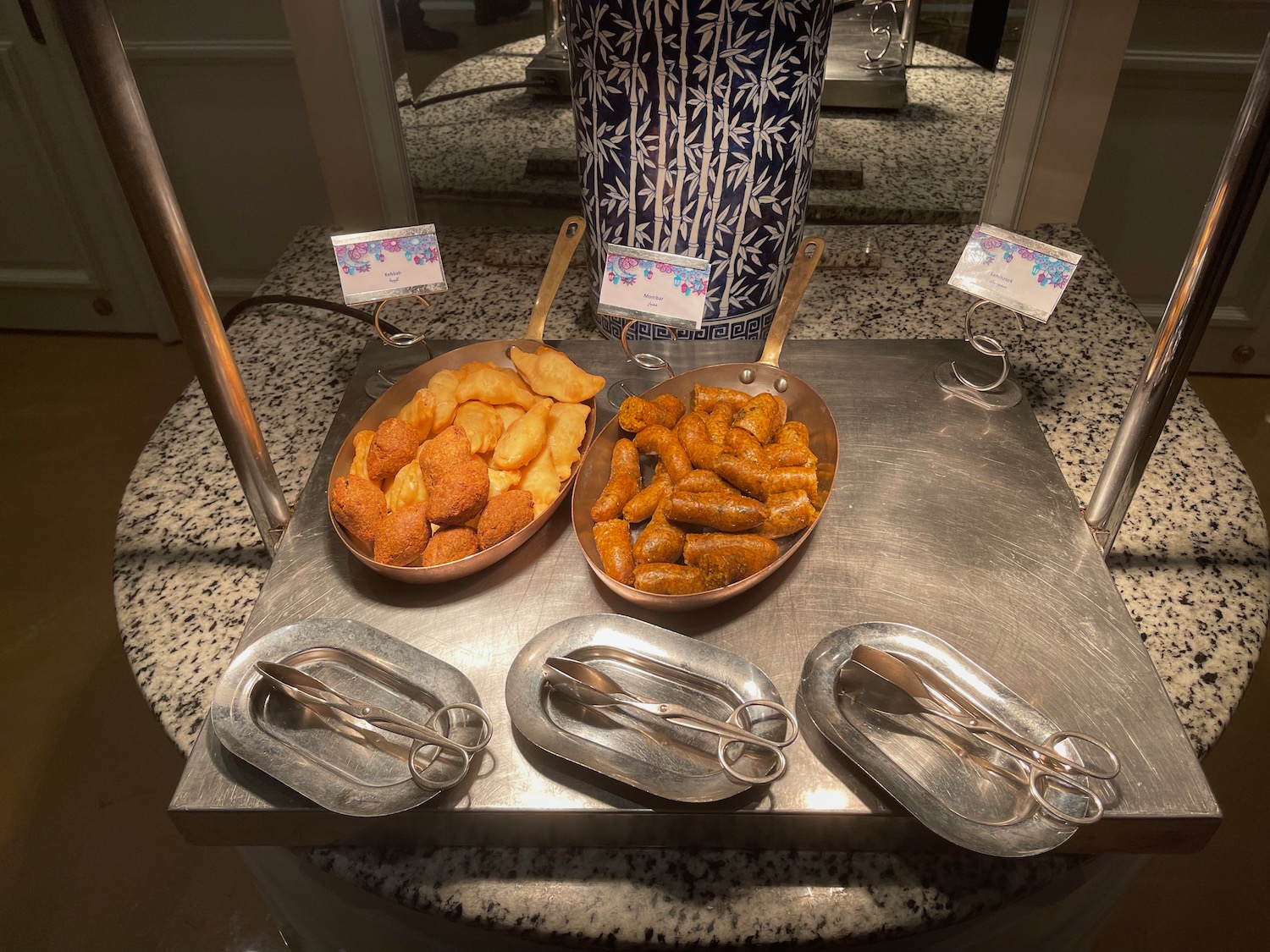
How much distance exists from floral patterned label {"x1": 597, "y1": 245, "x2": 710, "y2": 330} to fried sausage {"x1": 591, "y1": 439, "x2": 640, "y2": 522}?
0.16 m

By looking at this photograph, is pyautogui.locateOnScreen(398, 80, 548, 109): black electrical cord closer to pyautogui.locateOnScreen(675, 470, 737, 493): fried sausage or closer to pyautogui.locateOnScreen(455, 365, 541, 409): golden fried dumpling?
pyautogui.locateOnScreen(455, 365, 541, 409): golden fried dumpling

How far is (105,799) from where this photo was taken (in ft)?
4.55

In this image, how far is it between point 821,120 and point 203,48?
1382 millimetres

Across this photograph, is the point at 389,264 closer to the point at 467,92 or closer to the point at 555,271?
the point at 555,271

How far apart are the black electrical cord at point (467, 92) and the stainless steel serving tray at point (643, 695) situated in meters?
1.06

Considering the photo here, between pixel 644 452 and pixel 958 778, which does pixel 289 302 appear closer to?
pixel 644 452

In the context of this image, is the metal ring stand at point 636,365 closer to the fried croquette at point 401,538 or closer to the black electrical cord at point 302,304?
the fried croquette at point 401,538

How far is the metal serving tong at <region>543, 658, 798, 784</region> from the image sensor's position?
1.94ft

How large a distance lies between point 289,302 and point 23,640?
2.96ft

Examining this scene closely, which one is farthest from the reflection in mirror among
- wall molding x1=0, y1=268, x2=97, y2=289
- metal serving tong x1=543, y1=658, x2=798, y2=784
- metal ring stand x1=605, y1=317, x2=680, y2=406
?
wall molding x1=0, y1=268, x2=97, y2=289

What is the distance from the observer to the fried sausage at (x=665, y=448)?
81cm

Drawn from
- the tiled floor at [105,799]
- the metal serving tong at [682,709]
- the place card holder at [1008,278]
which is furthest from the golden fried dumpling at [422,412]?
the tiled floor at [105,799]

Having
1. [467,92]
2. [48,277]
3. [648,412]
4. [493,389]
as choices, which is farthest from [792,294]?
[48,277]

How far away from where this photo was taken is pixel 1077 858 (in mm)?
672
